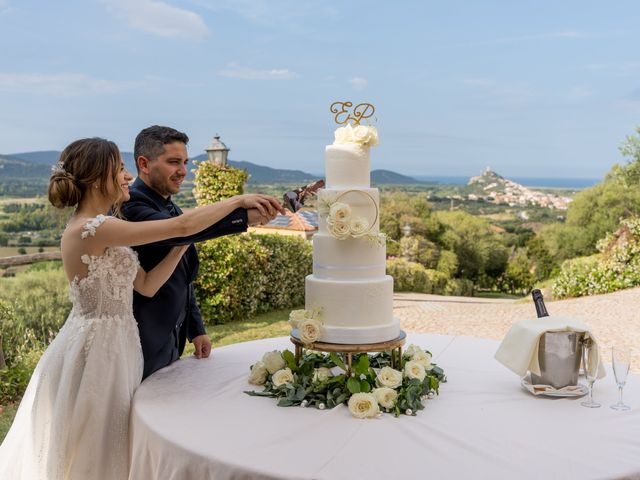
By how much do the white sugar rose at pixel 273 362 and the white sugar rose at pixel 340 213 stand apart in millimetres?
706

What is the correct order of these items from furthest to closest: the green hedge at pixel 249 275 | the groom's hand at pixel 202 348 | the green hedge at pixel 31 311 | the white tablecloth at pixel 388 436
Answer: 1. the green hedge at pixel 249 275
2. the green hedge at pixel 31 311
3. the groom's hand at pixel 202 348
4. the white tablecloth at pixel 388 436

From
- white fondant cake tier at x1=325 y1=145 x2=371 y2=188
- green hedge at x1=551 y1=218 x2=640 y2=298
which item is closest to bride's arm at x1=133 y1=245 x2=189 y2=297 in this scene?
white fondant cake tier at x1=325 y1=145 x2=371 y2=188

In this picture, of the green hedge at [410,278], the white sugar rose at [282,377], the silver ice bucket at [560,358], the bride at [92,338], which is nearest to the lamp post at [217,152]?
the green hedge at [410,278]

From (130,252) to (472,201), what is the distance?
1677 inches

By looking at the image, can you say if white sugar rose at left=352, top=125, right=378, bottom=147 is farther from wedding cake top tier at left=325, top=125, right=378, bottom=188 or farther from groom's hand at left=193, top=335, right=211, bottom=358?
groom's hand at left=193, top=335, right=211, bottom=358

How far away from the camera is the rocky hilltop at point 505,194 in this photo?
150 ft

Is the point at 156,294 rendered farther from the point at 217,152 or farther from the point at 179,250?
the point at 217,152

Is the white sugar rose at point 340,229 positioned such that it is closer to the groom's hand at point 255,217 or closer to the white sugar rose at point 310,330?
the groom's hand at point 255,217

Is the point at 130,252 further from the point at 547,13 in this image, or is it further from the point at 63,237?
the point at 547,13

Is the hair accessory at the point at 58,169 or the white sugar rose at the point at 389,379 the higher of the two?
the hair accessory at the point at 58,169

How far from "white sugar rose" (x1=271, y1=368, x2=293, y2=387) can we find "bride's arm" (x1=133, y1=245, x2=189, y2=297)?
0.67 meters

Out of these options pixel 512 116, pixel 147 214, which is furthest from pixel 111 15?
pixel 512 116

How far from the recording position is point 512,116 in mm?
92375

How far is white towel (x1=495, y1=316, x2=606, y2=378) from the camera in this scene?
2.58m
